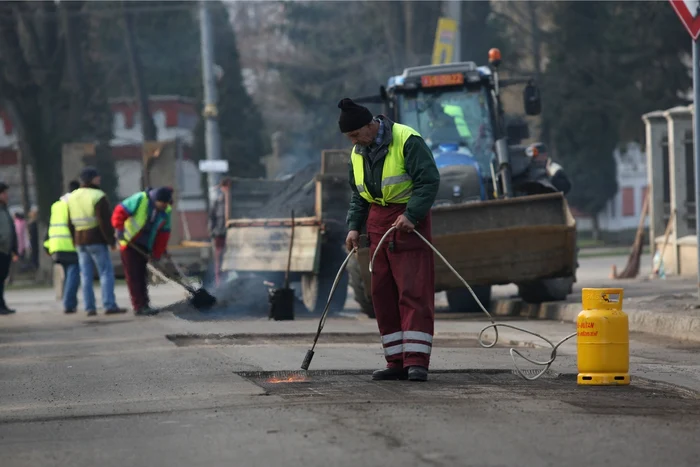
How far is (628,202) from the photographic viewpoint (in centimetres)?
6388

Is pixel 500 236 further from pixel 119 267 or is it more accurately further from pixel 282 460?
pixel 119 267

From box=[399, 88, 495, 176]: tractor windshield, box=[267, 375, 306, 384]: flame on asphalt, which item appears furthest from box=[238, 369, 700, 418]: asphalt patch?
box=[399, 88, 495, 176]: tractor windshield

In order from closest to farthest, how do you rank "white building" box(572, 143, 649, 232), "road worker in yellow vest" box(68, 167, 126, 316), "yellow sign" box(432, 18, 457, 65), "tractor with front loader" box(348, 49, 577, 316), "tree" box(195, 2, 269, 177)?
"tractor with front loader" box(348, 49, 577, 316) → "road worker in yellow vest" box(68, 167, 126, 316) → "yellow sign" box(432, 18, 457, 65) → "tree" box(195, 2, 269, 177) → "white building" box(572, 143, 649, 232)

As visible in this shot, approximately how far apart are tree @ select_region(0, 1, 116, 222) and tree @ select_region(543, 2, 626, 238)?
13321 millimetres

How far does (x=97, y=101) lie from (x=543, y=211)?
2576 cm

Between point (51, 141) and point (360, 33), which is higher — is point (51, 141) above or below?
below

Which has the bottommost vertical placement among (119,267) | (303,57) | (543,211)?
(119,267)

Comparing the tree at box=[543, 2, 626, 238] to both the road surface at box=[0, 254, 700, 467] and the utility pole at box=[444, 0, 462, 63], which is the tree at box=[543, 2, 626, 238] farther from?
the road surface at box=[0, 254, 700, 467]

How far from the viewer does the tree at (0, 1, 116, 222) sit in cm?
3362

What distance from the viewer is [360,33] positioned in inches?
1810

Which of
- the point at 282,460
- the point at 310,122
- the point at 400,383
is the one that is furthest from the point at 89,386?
the point at 310,122

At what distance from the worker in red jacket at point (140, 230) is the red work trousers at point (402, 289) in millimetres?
8433

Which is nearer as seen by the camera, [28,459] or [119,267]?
[28,459]

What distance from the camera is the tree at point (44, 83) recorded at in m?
33.6
